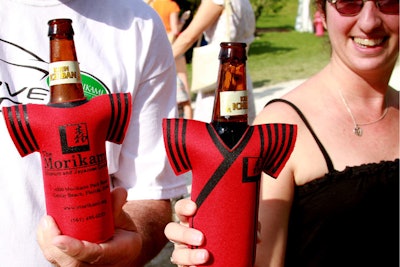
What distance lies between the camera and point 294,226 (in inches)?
77.4

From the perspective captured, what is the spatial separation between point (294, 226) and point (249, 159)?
2.72ft

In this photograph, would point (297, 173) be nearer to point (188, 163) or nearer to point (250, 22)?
point (188, 163)

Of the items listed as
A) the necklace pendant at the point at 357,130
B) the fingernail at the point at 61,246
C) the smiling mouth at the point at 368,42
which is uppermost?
the smiling mouth at the point at 368,42

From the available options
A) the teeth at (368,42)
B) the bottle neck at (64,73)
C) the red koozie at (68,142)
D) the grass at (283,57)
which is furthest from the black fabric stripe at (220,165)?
the grass at (283,57)

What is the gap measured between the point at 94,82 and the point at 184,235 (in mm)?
646

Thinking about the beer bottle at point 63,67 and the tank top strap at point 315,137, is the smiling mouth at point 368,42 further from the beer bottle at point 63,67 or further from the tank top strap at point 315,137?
the beer bottle at point 63,67

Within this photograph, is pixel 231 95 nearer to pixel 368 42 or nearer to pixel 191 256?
pixel 191 256

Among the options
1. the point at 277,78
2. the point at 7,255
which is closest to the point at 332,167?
the point at 7,255

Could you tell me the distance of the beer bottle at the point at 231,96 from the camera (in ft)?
4.04

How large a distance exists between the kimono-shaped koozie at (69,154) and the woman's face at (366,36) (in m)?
1.16

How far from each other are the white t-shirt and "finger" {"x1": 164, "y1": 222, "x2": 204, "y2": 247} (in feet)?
1.55

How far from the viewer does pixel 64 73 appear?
1150 mm

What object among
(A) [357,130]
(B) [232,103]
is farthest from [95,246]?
(A) [357,130]

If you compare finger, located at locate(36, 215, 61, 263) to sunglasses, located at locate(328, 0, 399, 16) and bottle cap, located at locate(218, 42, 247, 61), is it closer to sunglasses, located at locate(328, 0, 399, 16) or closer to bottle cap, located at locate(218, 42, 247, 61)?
bottle cap, located at locate(218, 42, 247, 61)
